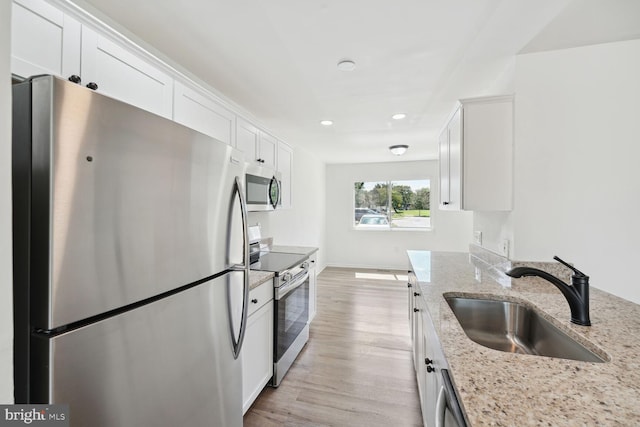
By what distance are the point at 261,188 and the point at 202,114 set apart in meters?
0.81

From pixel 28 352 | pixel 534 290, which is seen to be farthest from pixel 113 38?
pixel 534 290

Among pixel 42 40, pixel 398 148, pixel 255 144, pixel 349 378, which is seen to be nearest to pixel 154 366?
pixel 42 40

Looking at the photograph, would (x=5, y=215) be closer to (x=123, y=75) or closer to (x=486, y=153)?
(x=123, y=75)

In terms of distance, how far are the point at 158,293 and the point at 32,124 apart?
0.58 metres

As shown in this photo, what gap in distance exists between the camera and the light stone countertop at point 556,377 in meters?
0.60

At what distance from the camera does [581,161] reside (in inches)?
67.6

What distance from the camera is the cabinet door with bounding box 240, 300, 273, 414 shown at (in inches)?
66.9

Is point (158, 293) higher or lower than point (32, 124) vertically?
lower

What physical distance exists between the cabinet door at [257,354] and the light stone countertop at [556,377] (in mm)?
1156

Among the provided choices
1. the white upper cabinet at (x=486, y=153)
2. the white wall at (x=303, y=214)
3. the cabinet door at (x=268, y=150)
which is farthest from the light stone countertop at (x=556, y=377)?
the white wall at (x=303, y=214)

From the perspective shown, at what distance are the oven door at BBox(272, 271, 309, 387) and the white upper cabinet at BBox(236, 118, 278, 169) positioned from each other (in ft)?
4.02

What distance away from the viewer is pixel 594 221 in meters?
1.71

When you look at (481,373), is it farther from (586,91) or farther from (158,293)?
(586,91)

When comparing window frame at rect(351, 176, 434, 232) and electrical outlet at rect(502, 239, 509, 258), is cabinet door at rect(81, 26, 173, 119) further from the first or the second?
window frame at rect(351, 176, 434, 232)
